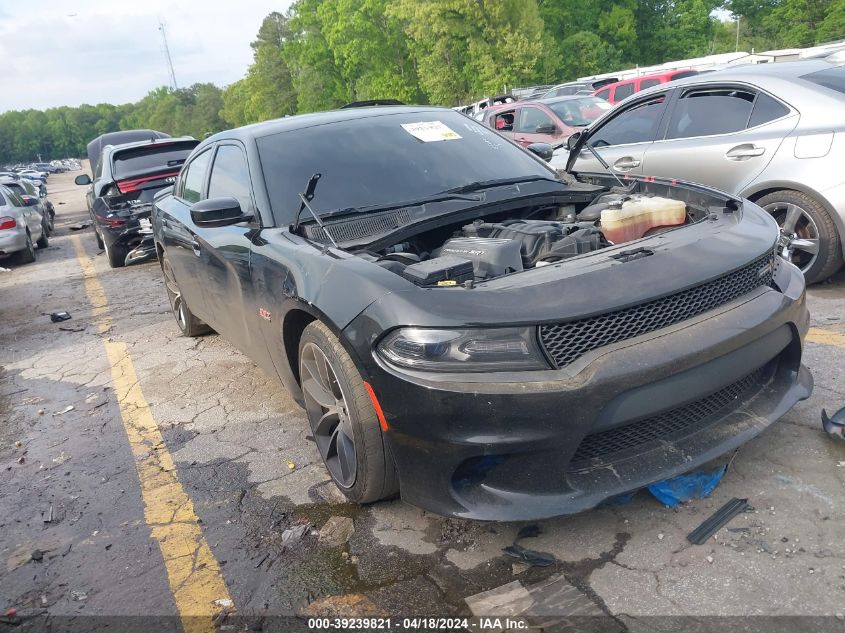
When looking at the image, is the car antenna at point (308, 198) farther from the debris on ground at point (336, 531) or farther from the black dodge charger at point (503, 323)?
the debris on ground at point (336, 531)

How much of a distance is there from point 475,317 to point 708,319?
87 cm

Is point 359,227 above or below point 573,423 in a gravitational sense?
above

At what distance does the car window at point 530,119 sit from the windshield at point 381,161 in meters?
8.16

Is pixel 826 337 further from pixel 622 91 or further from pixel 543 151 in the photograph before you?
pixel 622 91

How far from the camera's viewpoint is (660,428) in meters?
2.45

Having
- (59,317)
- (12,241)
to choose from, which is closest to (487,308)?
(59,317)

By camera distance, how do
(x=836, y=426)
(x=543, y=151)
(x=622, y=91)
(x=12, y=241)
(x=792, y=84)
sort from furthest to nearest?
(x=622, y=91) → (x=12, y=241) → (x=792, y=84) → (x=543, y=151) → (x=836, y=426)

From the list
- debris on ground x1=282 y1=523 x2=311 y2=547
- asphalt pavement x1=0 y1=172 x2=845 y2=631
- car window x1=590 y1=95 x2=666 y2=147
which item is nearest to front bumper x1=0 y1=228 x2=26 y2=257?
asphalt pavement x1=0 y1=172 x2=845 y2=631

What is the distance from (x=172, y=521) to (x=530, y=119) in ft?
34.6

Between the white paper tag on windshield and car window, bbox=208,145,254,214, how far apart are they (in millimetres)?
988

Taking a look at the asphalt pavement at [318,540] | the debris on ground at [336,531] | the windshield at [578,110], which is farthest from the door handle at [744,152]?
the windshield at [578,110]

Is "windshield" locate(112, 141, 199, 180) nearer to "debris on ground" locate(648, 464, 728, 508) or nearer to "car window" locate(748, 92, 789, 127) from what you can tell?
"car window" locate(748, 92, 789, 127)

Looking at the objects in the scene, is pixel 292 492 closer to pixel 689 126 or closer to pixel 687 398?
pixel 687 398

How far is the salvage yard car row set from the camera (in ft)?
7.48
